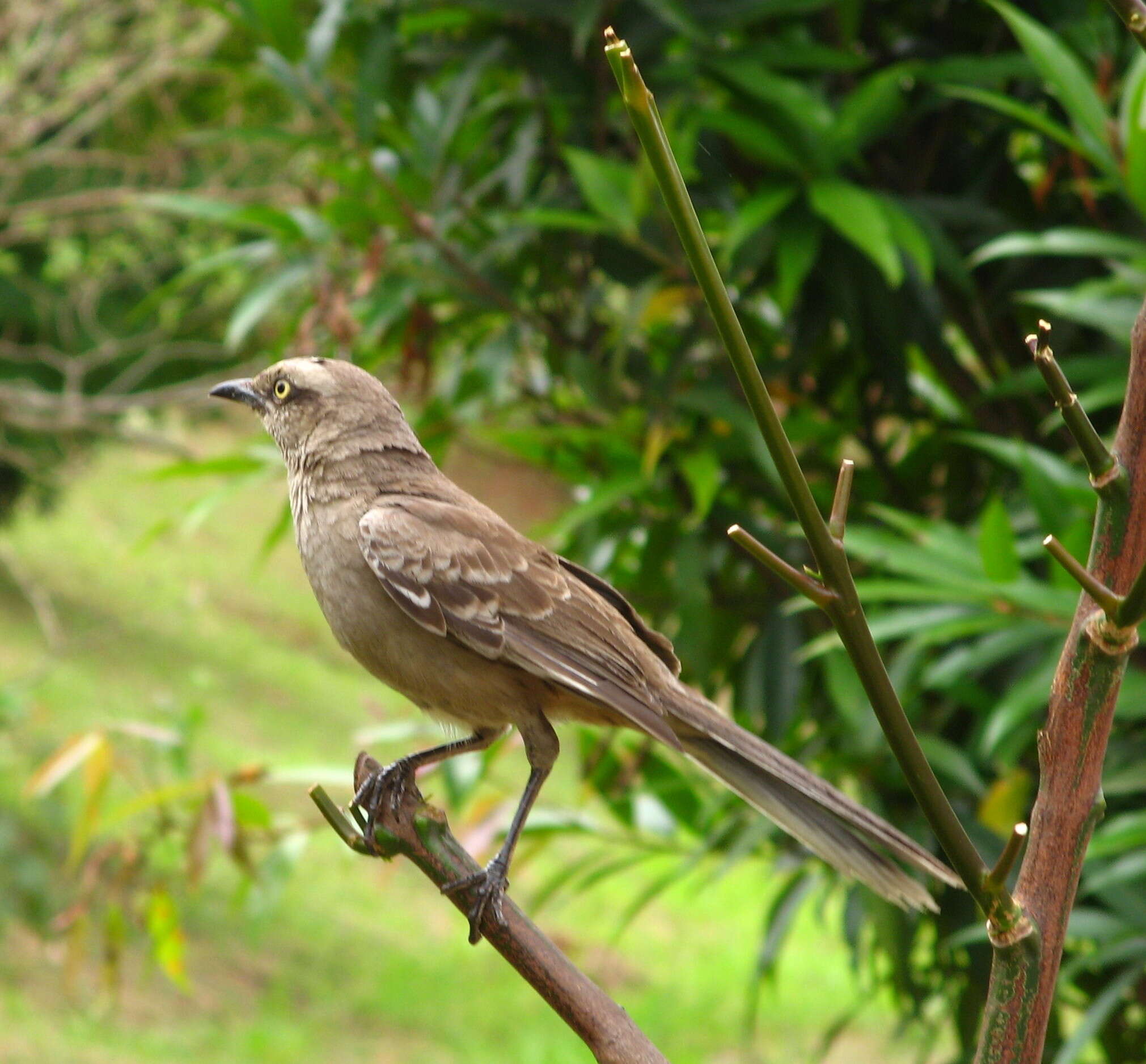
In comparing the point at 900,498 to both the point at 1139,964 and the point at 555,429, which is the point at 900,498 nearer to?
the point at 555,429

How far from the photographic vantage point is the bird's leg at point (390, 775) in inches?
60.6

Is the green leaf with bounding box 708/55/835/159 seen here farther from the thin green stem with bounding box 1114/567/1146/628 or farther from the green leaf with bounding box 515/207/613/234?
the thin green stem with bounding box 1114/567/1146/628

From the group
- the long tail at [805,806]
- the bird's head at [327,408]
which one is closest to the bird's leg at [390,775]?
the long tail at [805,806]

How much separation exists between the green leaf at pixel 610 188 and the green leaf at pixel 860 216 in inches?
15.5

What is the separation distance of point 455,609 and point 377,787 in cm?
40

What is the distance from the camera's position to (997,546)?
244cm

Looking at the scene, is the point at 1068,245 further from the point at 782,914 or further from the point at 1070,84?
the point at 782,914

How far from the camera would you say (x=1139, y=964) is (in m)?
2.68

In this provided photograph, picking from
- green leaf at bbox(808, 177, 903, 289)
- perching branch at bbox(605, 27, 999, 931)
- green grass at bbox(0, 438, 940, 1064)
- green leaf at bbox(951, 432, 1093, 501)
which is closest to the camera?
perching branch at bbox(605, 27, 999, 931)

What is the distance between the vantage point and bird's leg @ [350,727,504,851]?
5.05 ft

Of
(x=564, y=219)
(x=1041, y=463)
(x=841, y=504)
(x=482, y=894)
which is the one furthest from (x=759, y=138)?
(x=841, y=504)

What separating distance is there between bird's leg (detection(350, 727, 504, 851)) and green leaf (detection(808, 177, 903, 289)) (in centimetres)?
125

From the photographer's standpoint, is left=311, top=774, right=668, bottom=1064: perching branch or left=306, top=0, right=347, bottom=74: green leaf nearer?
left=311, top=774, right=668, bottom=1064: perching branch

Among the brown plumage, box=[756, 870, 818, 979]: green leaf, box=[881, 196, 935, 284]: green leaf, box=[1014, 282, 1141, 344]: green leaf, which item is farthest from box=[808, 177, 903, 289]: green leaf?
box=[756, 870, 818, 979]: green leaf
